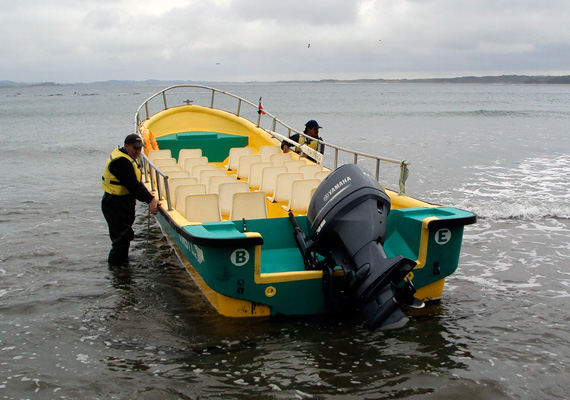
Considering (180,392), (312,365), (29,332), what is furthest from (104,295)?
(312,365)

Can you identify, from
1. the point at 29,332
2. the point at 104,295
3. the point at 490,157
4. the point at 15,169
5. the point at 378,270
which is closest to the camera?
the point at 378,270

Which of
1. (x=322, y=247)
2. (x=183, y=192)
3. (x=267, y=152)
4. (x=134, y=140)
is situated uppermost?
(x=134, y=140)

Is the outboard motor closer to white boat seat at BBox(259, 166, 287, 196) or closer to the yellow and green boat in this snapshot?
the yellow and green boat

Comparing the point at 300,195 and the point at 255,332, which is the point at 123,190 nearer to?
the point at 300,195

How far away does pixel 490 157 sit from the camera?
65.4ft

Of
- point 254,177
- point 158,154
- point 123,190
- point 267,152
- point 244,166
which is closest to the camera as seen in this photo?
point 123,190

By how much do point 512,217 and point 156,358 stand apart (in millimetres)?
8077

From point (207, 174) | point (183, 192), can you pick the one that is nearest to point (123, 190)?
point (183, 192)

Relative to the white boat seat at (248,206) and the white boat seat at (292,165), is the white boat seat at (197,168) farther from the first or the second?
the white boat seat at (248,206)

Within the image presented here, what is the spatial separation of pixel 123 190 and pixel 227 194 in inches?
52.1

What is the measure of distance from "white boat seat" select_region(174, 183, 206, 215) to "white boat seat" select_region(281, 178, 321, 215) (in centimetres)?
116

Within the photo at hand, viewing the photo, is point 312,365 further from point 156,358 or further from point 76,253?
point 76,253

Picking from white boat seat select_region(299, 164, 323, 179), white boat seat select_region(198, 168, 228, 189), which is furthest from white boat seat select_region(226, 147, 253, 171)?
white boat seat select_region(299, 164, 323, 179)

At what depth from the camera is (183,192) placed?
6500mm
